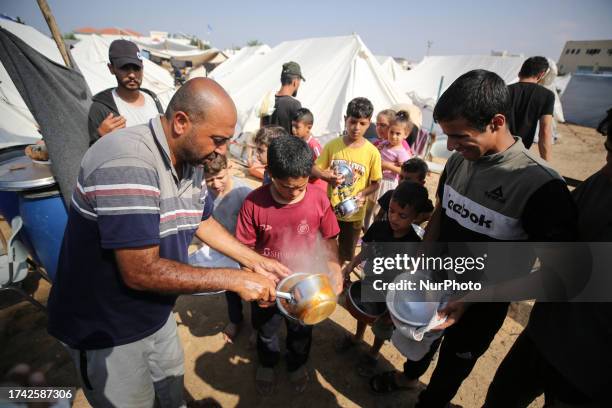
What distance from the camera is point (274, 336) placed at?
2287mm

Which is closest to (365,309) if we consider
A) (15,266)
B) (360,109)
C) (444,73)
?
(360,109)

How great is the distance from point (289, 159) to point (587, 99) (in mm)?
28651

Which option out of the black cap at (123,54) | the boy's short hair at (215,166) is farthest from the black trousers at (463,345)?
the black cap at (123,54)

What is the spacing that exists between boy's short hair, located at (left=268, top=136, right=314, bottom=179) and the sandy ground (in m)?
1.96

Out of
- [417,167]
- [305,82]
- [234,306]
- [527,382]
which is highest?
[305,82]

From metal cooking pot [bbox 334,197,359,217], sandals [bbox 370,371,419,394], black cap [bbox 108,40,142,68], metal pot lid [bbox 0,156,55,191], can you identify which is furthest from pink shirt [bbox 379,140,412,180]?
metal pot lid [bbox 0,156,55,191]

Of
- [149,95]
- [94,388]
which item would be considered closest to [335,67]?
[149,95]

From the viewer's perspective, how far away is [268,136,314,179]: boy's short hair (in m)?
1.75

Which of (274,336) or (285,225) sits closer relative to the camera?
(285,225)

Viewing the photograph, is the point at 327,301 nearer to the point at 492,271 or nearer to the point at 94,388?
the point at 492,271

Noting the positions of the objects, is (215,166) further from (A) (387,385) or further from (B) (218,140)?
(A) (387,385)

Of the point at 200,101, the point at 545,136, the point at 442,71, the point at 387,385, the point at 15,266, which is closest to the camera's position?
the point at 200,101

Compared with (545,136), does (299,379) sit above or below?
below

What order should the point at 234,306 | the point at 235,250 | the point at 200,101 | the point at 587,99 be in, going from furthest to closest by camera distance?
the point at 587,99, the point at 234,306, the point at 235,250, the point at 200,101
